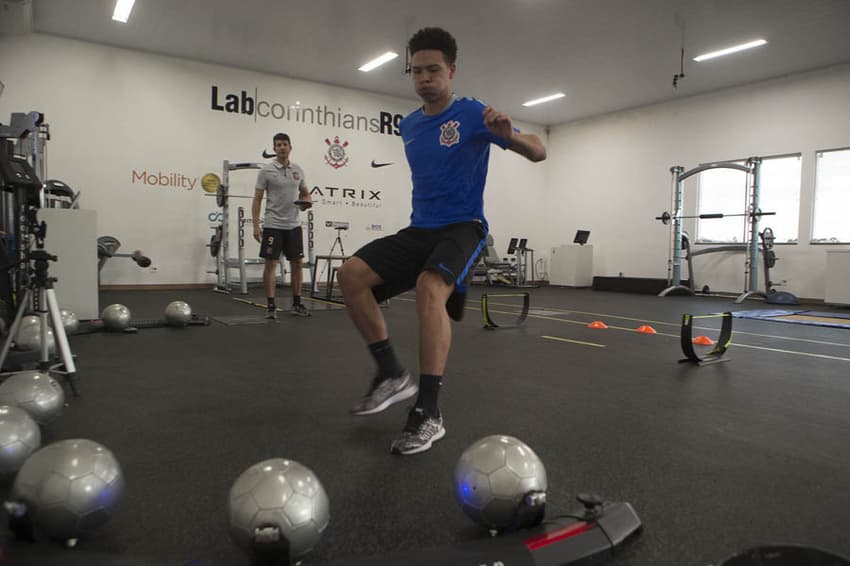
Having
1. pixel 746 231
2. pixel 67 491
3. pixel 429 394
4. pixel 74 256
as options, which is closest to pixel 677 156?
pixel 746 231

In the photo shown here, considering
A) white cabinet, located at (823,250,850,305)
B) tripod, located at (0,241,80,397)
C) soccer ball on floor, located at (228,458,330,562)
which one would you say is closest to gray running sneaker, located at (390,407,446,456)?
soccer ball on floor, located at (228,458,330,562)

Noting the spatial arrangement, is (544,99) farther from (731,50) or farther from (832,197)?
(832,197)

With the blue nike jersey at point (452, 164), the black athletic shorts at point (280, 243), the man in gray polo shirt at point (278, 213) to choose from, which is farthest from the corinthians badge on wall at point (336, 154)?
A: the blue nike jersey at point (452, 164)

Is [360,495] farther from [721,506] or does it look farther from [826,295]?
[826,295]

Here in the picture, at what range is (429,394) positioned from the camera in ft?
5.05

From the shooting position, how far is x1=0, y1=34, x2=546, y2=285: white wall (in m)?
6.95

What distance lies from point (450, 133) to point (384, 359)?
773 millimetres

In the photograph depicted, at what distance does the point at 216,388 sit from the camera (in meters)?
2.14

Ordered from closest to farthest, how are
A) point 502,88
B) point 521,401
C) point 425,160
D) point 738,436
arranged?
point 738,436 → point 425,160 → point 521,401 → point 502,88

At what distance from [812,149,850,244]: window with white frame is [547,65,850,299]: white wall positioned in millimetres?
116

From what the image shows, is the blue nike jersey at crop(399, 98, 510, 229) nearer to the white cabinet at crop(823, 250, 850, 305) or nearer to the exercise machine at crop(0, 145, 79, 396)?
the exercise machine at crop(0, 145, 79, 396)

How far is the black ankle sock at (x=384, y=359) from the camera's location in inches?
71.7

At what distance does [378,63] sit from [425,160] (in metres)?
6.82

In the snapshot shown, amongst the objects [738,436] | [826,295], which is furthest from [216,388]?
[826,295]
